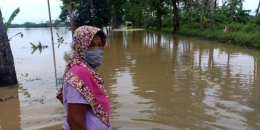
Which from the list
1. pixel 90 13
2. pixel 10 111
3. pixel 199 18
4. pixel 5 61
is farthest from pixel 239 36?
pixel 90 13

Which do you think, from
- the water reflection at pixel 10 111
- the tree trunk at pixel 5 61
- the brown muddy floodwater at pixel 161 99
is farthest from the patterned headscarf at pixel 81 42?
the tree trunk at pixel 5 61

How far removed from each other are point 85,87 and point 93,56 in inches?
11.4

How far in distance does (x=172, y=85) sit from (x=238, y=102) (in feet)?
6.47

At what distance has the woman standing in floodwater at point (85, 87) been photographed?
6.55 ft

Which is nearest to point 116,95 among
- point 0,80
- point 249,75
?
point 0,80

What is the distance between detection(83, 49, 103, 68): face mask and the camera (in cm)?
216

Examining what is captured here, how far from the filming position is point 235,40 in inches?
698

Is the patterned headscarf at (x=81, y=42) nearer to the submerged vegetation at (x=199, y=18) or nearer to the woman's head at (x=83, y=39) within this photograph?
the woman's head at (x=83, y=39)

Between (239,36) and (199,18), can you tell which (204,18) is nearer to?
(199,18)

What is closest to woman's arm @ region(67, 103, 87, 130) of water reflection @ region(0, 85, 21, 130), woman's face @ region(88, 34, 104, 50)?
woman's face @ region(88, 34, 104, 50)

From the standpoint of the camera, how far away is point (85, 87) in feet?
6.61

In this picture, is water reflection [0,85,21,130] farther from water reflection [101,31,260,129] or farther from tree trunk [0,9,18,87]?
water reflection [101,31,260,129]

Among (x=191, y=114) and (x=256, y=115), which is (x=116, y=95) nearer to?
(x=191, y=114)

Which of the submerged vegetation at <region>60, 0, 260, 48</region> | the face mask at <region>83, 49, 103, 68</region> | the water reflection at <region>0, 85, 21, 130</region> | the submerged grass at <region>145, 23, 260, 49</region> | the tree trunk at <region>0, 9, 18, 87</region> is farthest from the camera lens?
the submerged vegetation at <region>60, 0, 260, 48</region>
